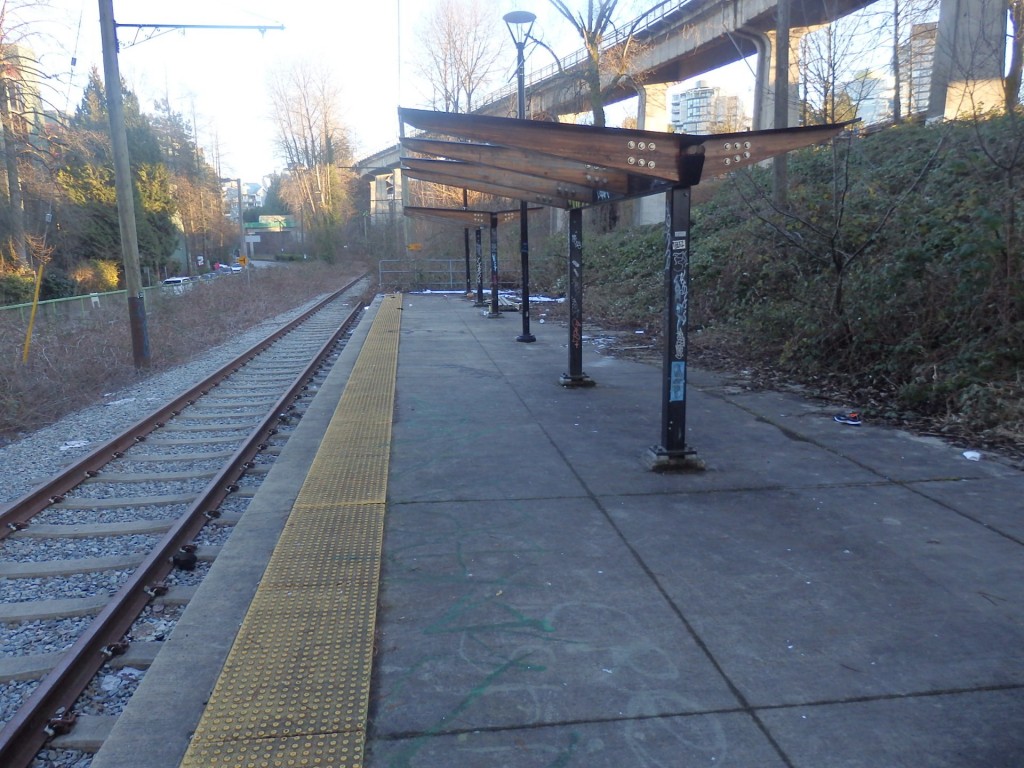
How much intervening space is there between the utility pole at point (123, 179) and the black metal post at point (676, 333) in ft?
35.9

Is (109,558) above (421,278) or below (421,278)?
below

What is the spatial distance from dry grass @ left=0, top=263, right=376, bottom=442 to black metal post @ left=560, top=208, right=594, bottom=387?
721cm

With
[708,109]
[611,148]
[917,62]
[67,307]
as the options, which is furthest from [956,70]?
[708,109]

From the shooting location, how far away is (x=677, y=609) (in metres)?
4.18

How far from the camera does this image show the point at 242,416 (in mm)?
10008

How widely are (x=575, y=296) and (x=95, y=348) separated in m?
9.98

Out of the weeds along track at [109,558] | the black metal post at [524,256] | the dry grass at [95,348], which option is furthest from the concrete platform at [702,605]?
the black metal post at [524,256]

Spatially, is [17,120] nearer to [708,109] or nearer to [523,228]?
[523,228]

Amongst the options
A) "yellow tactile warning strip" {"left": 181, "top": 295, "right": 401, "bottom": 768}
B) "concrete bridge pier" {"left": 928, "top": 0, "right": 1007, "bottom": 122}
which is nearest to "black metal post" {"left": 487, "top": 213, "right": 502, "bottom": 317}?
"concrete bridge pier" {"left": 928, "top": 0, "right": 1007, "bottom": 122}

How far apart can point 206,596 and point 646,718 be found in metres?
2.68

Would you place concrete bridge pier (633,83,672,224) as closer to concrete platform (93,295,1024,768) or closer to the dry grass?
the dry grass

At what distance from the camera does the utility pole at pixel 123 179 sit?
1359 cm

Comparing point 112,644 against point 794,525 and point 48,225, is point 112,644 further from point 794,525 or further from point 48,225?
point 48,225

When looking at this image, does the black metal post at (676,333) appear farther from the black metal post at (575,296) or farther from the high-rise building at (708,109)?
the high-rise building at (708,109)
